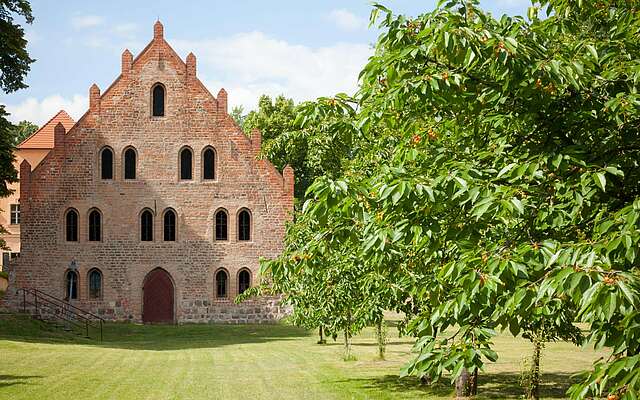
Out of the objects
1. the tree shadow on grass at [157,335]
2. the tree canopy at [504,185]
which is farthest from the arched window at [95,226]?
the tree canopy at [504,185]

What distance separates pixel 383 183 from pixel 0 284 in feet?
171

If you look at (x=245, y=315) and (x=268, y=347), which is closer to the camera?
(x=268, y=347)

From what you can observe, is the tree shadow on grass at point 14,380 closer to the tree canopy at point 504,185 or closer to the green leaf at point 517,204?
the tree canopy at point 504,185

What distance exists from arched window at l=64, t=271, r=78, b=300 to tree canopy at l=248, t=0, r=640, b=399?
119 ft

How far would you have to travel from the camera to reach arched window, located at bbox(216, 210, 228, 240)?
4353 cm

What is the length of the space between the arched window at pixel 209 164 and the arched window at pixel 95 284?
6911 millimetres

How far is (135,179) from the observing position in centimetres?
4319

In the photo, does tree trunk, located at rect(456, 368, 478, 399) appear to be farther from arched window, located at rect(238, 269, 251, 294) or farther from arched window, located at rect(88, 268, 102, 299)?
arched window, located at rect(88, 268, 102, 299)

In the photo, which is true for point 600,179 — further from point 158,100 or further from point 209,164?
point 158,100

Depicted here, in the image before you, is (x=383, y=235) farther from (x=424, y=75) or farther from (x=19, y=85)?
(x=19, y=85)

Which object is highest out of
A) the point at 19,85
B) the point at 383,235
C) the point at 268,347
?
the point at 19,85

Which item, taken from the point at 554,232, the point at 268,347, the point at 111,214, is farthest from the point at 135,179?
the point at 554,232

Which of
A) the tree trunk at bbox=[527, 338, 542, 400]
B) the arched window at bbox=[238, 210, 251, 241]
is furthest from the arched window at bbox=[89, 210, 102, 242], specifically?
the tree trunk at bbox=[527, 338, 542, 400]

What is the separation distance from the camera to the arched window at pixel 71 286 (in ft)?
139
